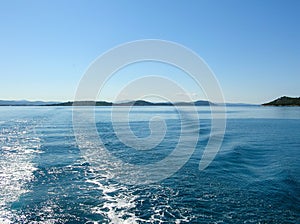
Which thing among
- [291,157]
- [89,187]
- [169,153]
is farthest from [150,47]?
[291,157]

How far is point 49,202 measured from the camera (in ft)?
42.0

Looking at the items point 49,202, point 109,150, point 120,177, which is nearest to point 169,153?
point 109,150

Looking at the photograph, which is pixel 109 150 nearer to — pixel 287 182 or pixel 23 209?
pixel 23 209

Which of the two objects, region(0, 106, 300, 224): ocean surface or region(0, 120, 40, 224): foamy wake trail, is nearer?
region(0, 106, 300, 224): ocean surface

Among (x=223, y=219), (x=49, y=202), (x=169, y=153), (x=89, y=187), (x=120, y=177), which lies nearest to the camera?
(x=223, y=219)

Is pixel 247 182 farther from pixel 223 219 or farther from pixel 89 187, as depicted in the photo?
pixel 89 187

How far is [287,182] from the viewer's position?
50.8ft

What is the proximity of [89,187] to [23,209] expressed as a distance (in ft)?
13.1

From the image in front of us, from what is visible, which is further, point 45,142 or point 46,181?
point 45,142

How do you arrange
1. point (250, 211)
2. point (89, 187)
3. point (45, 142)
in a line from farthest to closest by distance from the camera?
1. point (45, 142)
2. point (89, 187)
3. point (250, 211)

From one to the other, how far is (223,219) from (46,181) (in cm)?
1132

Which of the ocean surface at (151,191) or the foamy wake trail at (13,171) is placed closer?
the ocean surface at (151,191)

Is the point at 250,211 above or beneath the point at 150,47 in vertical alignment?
beneath

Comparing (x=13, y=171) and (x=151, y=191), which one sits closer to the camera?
(x=151, y=191)
